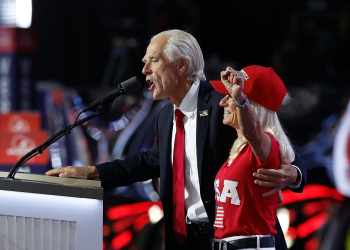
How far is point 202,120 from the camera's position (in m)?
→ 1.80

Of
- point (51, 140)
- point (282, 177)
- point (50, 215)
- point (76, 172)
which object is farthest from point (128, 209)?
point (282, 177)

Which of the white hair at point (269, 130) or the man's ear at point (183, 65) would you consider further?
the man's ear at point (183, 65)

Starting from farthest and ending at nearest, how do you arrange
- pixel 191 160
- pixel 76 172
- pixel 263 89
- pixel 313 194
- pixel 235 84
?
pixel 313 194
pixel 191 160
pixel 76 172
pixel 263 89
pixel 235 84

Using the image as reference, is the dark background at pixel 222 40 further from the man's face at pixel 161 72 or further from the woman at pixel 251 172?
the woman at pixel 251 172

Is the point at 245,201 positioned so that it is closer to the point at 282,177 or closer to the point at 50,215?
the point at 282,177

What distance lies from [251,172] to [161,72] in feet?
2.31

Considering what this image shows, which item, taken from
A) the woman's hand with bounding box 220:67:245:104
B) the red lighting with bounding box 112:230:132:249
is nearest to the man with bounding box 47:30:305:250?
the woman's hand with bounding box 220:67:245:104

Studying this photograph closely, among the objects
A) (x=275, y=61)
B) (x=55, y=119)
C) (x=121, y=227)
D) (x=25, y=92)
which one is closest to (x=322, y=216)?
(x=275, y=61)

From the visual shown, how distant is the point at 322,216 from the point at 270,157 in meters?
1.64

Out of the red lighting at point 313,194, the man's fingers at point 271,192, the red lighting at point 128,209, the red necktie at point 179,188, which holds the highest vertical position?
the man's fingers at point 271,192

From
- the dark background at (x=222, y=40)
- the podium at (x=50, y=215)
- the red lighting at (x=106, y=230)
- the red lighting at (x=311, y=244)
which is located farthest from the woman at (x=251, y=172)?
the red lighting at (x=106, y=230)

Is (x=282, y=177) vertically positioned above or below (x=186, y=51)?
below

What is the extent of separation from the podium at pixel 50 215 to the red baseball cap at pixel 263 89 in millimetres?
582

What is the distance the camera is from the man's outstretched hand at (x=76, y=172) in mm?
1642
